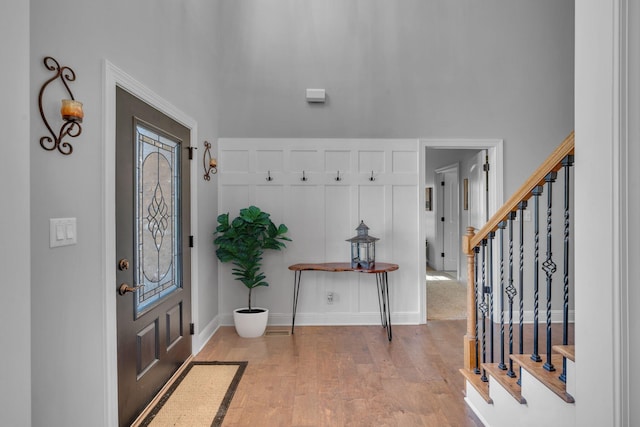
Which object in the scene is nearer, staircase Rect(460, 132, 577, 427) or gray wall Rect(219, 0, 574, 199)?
staircase Rect(460, 132, 577, 427)

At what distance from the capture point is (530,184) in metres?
1.80

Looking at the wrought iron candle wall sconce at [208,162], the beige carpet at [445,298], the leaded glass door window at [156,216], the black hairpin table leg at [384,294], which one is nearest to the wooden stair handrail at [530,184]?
the black hairpin table leg at [384,294]

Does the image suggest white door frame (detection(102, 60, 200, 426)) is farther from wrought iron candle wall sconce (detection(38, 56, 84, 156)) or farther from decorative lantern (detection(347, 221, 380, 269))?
decorative lantern (detection(347, 221, 380, 269))

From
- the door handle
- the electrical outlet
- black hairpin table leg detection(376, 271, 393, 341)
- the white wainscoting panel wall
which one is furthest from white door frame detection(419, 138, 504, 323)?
the door handle

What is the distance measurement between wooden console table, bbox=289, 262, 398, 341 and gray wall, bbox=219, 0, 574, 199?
1.34 metres

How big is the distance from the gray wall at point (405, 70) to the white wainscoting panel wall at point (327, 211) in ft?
0.70

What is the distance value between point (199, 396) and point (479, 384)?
172 cm

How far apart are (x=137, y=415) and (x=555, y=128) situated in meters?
4.43

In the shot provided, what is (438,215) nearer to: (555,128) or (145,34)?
(555,128)

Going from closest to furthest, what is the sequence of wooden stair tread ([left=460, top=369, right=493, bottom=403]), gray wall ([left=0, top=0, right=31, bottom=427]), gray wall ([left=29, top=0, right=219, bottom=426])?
gray wall ([left=0, top=0, right=31, bottom=427])
gray wall ([left=29, top=0, right=219, bottom=426])
wooden stair tread ([left=460, top=369, right=493, bottom=403])

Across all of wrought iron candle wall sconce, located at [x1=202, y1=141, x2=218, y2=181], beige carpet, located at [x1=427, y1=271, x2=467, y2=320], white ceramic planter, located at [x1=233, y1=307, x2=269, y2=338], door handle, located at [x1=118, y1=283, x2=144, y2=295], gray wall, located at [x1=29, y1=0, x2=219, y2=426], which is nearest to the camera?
gray wall, located at [x1=29, y1=0, x2=219, y2=426]

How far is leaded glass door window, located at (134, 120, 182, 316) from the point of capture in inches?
89.4

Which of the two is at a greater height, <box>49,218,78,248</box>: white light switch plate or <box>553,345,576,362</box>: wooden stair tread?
<box>49,218,78,248</box>: white light switch plate

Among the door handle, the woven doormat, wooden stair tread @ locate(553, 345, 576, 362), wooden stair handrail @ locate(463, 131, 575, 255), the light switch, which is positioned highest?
wooden stair handrail @ locate(463, 131, 575, 255)
